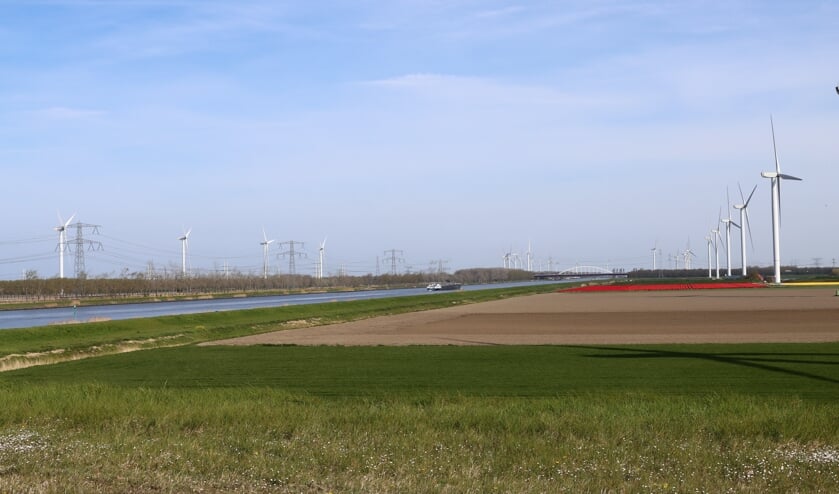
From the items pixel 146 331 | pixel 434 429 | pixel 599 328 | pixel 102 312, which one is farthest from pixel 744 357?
pixel 102 312

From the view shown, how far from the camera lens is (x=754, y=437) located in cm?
1473

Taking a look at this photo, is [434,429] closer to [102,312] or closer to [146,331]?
[146,331]

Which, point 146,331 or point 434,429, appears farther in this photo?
point 146,331

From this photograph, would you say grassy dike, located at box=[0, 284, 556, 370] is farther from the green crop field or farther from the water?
the green crop field

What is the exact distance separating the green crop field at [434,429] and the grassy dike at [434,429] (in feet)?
0.16

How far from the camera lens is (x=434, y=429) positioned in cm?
1589

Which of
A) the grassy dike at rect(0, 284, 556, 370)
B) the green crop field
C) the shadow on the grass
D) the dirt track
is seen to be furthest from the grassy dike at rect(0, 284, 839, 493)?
the dirt track

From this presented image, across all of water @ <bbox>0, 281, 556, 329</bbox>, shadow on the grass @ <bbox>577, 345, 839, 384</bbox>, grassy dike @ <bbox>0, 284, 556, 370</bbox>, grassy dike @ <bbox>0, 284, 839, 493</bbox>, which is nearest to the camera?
grassy dike @ <bbox>0, 284, 839, 493</bbox>

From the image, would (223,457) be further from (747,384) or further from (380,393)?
(747,384)

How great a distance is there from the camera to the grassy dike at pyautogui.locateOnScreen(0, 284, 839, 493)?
39.2 ft

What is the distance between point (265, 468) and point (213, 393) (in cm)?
912

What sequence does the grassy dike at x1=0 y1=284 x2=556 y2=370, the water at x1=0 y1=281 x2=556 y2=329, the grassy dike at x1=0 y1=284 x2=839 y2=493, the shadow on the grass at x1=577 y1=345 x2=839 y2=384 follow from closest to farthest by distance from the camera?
the grassy dike at x1=0 y1=284 x2=839 y2=493 < the shadow on the grass at x1=577 y1=345 x2=839 y2=384 < the grassy dike at x1=0 y1=284 x2=556 y2=370 < the water at x1=0 y1=281 x2=556 y2=329

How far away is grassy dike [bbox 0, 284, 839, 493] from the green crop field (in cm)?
5

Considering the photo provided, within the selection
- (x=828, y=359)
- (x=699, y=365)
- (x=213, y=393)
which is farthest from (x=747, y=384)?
(x=213, y=393)
